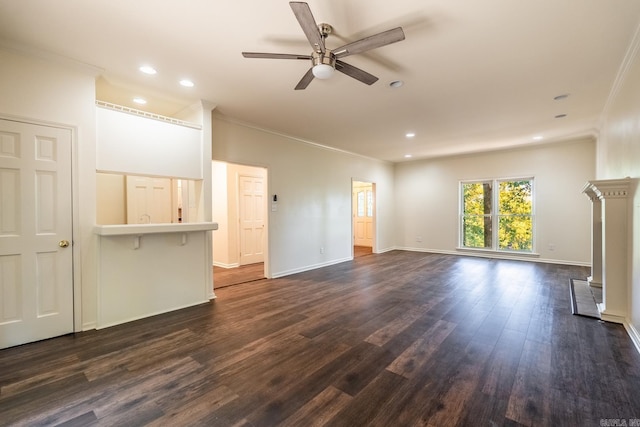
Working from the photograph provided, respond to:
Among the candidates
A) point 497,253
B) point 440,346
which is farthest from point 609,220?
point 497,253

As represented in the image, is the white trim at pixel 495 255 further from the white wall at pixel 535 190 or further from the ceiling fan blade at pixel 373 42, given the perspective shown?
the ceiling fan blade at pixel 373 42

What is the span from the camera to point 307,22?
1855 millimetres

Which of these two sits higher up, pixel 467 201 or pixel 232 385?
pixel 467 201

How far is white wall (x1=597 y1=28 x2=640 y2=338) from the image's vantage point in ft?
8.61

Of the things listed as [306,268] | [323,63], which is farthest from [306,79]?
[306,268]

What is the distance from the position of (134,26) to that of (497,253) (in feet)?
26.0

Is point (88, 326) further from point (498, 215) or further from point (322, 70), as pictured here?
point (498, 215)

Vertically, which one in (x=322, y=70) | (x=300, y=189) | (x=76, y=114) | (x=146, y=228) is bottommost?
(x=146, y=228)

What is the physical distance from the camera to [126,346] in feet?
8.64

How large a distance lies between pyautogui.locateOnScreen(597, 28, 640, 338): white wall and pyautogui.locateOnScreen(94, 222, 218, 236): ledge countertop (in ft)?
15.1

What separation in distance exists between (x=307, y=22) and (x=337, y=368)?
2.51 metres

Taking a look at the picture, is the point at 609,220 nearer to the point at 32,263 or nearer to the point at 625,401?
the point at 625,401

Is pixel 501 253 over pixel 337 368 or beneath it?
over

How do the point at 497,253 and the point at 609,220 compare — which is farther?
the point at 497,253
